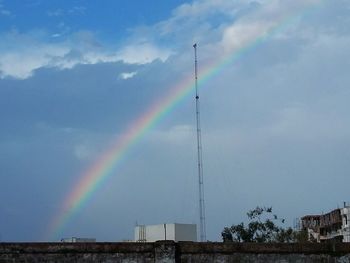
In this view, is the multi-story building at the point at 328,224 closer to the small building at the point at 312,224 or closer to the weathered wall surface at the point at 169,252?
the small building at the point at 312,224

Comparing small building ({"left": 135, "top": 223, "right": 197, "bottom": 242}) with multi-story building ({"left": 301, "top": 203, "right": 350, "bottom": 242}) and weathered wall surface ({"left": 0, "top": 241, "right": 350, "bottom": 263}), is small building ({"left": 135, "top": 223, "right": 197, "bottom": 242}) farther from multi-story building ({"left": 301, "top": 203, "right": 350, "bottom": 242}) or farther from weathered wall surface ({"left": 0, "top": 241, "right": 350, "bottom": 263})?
multi-story building ({"left": 301, "top": 203, "right": 350, "bottom": 242})

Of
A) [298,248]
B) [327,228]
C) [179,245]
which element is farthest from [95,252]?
[327,228]

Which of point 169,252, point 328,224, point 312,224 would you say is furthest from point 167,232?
point 312,224

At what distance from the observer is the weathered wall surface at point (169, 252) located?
20125 millimetres

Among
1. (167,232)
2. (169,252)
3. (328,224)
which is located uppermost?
(328,224)

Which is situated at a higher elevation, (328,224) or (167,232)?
(328,224)

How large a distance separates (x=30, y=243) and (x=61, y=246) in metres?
1.07

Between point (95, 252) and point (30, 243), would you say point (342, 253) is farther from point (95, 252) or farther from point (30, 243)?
point (30, 243)

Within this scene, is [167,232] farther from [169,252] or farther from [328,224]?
[328,224]

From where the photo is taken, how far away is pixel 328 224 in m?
74.4

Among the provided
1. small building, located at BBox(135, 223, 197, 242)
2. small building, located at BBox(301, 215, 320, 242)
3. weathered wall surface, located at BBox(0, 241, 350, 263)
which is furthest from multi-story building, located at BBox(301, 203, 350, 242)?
weathered wall surface, located at BBox(0, 241, 350, 263)

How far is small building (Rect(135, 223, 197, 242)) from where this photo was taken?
38156 mm

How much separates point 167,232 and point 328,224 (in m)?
41.6

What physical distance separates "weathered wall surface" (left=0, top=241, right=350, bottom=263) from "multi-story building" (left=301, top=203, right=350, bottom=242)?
1646 inches
